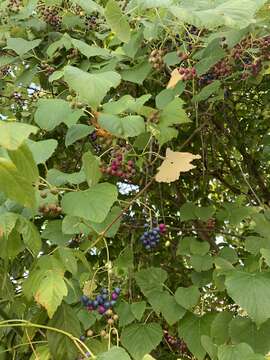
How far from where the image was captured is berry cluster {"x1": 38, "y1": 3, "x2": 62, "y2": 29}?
2340 mm

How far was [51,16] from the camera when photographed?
2.34 meters

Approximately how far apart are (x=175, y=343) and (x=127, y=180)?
742 millimetres

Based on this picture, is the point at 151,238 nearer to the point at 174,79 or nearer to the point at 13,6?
the point at 174,79

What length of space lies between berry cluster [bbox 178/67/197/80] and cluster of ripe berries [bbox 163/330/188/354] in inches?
41.8

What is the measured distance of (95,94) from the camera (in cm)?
150

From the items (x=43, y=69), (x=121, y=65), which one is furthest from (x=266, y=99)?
(x=43, y=69)

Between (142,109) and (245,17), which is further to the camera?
(142,109)

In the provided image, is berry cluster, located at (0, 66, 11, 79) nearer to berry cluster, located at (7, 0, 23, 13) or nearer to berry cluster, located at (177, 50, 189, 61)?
berry cluster, located at (7, 0, 23, 13)

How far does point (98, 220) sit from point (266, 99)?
4.82ft

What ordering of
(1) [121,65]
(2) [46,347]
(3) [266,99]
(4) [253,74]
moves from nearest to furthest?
(2) [46,347] < (4) [253,74] < (1) [121,65] < (3) [266,99]

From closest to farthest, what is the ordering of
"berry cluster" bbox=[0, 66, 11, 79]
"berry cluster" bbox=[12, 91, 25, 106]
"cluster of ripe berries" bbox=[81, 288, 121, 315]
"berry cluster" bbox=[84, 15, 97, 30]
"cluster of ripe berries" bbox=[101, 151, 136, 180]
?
1. "cluster of ripe berries" bbox=[81, 288, 121, 315]
2. "cluster of ripe berries" bbox=[101, 151, 136, 180]
3. "berry cluster" bbox=[84, 15, 97, 30]
4. "berry cluster" bbox=[0, 66, 11, 79]
5. "berry cluster" bbox=[12, 91, 25, 106]

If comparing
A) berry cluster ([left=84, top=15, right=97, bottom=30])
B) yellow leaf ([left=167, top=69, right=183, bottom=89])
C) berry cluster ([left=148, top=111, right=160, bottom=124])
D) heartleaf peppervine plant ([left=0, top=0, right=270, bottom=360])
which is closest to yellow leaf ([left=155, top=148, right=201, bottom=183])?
heartleaf peppervine plant ([left=0, top=0, right=270, bottom=360])

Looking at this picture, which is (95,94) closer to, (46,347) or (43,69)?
(46,347)

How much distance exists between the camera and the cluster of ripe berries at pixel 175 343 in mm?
2319
